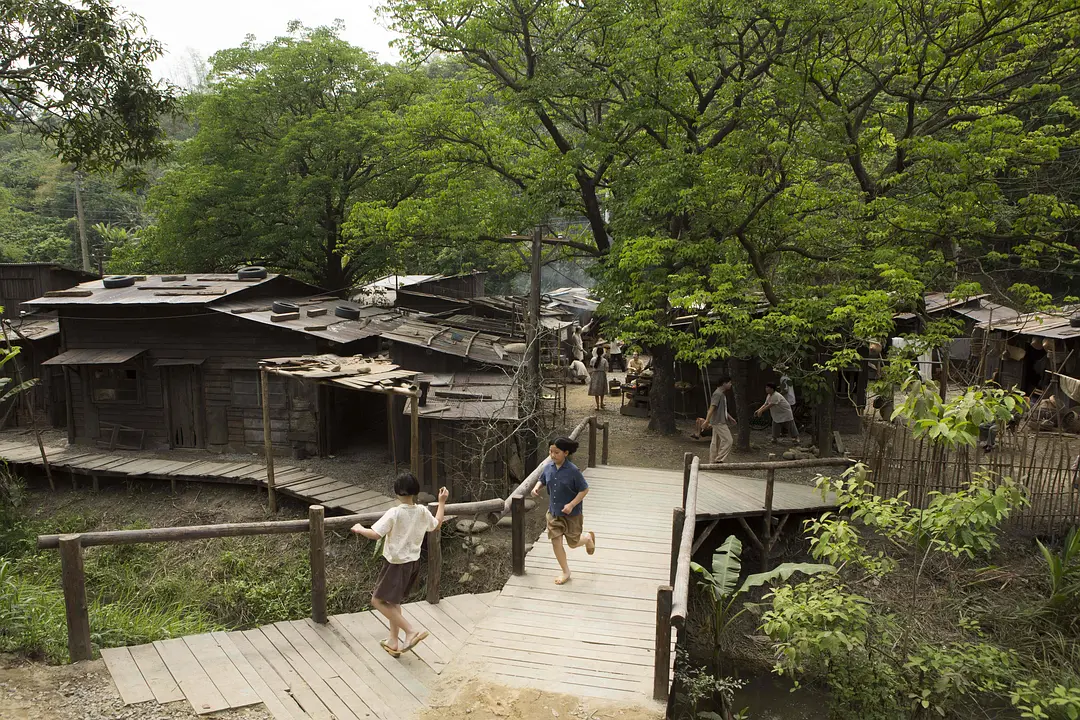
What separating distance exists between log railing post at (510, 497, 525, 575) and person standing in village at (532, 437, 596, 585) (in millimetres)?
270

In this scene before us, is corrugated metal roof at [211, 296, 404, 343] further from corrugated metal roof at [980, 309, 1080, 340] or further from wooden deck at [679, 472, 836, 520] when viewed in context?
corrugated metal roof at [980, 309, 1080, 340]

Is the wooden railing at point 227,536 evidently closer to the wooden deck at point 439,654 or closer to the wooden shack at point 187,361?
the wooden deck at point 439,654

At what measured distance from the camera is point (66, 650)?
6586 mm

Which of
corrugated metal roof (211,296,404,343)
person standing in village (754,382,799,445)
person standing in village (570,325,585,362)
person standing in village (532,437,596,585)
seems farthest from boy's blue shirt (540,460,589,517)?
person standing in village (570,325,585,362)

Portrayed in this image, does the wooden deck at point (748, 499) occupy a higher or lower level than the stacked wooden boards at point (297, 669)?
lower

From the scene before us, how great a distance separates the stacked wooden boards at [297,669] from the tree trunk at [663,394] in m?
11.7

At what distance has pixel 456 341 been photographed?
1770 cm

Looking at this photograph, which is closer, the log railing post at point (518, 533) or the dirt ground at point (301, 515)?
the dirt ground at point (301, 515)

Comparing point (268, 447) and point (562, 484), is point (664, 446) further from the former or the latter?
point (562, 484)

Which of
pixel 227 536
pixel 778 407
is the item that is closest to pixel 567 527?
pixel 227 536

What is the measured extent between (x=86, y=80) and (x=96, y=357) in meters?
8.85

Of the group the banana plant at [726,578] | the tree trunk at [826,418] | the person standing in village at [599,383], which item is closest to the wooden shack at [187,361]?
the person standing in village at [599,383]

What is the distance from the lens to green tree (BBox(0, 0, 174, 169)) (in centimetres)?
1012

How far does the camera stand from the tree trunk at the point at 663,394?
18.1 metres
